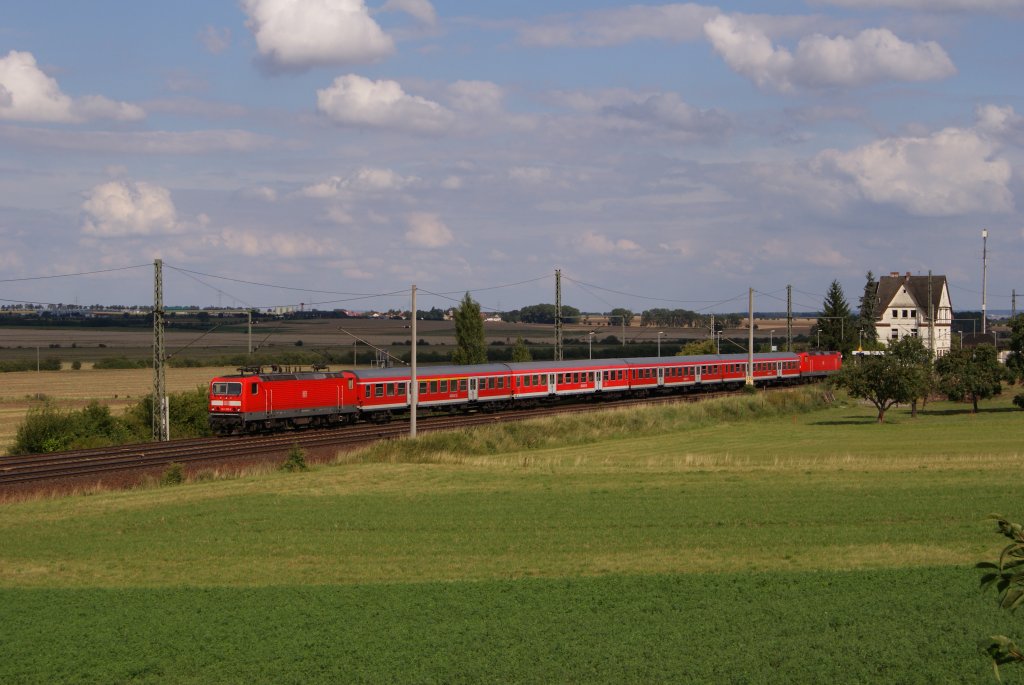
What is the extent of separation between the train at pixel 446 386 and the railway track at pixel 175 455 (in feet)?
3.63

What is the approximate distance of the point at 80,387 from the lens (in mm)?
108500

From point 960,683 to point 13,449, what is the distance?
48.5 m

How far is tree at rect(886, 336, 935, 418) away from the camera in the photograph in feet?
224

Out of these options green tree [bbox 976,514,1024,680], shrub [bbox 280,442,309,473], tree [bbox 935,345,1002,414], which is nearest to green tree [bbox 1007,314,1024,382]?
tree [bbox 935,345,1002,414]

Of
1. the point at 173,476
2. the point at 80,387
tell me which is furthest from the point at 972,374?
the point at 80,387

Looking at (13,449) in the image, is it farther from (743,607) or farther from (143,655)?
(743,607)

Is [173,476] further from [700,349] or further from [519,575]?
[700,349]

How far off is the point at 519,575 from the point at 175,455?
25.7 m

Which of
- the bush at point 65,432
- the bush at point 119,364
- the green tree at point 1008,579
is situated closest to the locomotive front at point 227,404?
the bush at point 65,432

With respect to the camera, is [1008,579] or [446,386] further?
[446,386]

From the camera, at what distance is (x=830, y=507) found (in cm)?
3162

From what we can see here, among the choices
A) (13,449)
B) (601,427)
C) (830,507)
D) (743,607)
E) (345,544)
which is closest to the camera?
(743,607)

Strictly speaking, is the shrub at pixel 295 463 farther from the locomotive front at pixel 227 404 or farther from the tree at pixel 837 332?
the tree at pixel 837 332

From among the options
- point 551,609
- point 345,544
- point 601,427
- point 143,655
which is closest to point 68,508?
point 345,544
